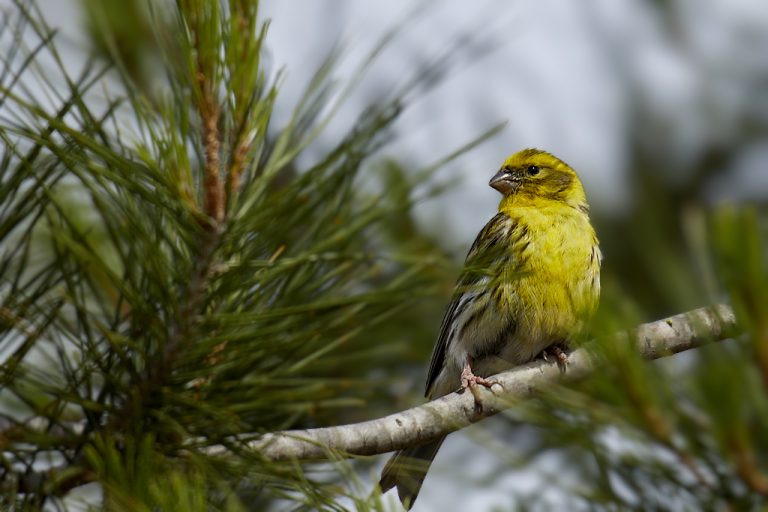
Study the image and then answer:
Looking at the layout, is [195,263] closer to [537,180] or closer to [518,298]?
[518,298]

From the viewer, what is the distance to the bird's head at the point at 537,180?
486 centimetres

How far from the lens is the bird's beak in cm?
497

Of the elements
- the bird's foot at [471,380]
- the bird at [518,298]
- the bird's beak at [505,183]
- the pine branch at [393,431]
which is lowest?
the pine branch at [393,431]

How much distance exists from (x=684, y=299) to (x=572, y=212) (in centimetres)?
282

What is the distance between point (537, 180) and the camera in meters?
4.97

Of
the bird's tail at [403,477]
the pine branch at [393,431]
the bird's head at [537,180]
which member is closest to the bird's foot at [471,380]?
the bird's tail at [403,477]

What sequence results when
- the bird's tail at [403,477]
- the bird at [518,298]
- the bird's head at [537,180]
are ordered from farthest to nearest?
the bird's head at [537,180] → the bird at [518,298] → the bird's tail at [403,477]

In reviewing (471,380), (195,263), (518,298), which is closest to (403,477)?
(471,380)

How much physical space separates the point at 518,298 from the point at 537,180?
0.97 m

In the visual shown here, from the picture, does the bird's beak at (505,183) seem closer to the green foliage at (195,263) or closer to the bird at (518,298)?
the bird at (518,298)

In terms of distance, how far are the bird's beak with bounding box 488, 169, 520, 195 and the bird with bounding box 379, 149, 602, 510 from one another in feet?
0.54

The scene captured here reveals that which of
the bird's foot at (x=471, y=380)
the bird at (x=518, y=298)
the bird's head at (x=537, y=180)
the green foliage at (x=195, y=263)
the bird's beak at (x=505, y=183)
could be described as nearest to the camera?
the green foliage at (x=195, y=263)

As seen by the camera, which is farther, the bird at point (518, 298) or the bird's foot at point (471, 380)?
the bird at point (518, 298)

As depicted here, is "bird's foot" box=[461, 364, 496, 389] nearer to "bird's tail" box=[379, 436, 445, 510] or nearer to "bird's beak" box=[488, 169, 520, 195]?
"bird's tail" box=[379, 436, 445, 510]
